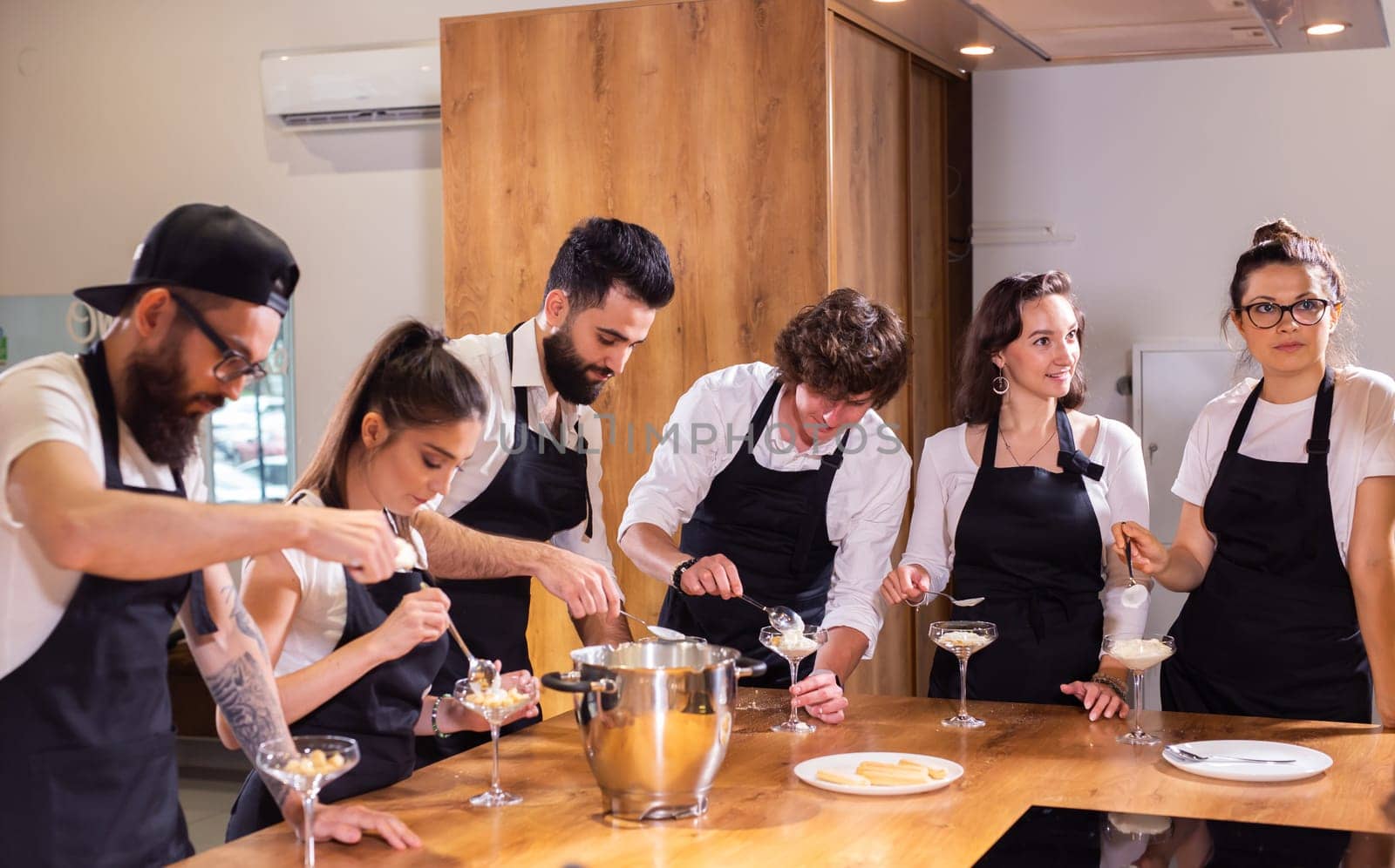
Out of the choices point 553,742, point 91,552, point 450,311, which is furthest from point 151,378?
point 450,311

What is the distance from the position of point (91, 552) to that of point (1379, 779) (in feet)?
5.59

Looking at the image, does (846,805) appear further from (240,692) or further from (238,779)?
(238,779)

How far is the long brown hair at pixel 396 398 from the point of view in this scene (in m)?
2.10

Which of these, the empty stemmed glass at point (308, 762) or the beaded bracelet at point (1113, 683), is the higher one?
the empty stemmed glass at point (308, 762)

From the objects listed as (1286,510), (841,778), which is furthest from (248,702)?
(1286,510)

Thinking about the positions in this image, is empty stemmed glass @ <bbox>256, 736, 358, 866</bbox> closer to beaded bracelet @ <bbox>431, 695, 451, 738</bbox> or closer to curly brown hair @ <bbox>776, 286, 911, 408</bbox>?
beaded bracelet @ <bbox>431, 695, 451, 738</bbox>

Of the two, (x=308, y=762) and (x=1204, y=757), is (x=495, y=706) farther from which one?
(x=1204, y=757)

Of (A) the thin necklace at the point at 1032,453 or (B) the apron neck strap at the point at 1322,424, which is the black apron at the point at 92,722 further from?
(B) the apron neck strap at the point at 1322,424

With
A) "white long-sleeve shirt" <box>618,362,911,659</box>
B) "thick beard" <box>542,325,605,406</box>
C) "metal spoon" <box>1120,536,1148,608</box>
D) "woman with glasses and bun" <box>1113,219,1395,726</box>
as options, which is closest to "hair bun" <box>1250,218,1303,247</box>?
"woman with glasses and bun" <box>1113,219,1395,726</box>

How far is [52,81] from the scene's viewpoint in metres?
5.32

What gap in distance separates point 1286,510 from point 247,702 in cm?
199

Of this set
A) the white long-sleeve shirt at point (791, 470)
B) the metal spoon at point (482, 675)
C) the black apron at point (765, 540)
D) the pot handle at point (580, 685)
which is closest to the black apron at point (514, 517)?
the white long-sleeve shirt at point (791, 470)

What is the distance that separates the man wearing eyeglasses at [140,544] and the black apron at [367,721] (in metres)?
0.36

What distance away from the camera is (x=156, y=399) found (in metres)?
1.63
